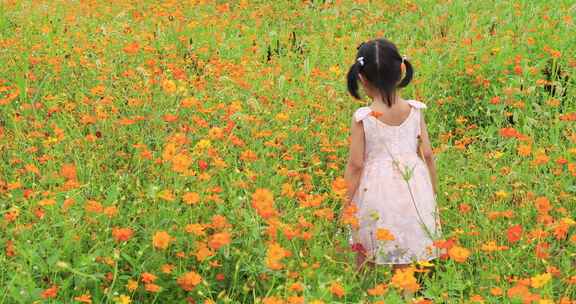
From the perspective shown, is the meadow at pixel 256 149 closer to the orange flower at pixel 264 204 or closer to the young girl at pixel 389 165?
the orange flower at pixel 264 204

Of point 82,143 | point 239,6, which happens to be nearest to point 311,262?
point 82,143

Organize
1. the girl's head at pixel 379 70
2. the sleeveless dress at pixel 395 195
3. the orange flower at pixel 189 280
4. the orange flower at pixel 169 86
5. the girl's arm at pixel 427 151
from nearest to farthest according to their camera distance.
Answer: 1. the orange flower at pixel 189 280
2. the sleeveless dress at pixel 395 195
3. the girl's head at pixel 379 70
4. the girl's arm at pixel 427 151
5. the orange flower at pixel 169 86

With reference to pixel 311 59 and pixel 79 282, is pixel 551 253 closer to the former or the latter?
pixel 79 282

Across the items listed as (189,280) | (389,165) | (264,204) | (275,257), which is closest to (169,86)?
(389,165)

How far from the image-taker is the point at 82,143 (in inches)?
150

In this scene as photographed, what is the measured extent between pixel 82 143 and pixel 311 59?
8.84 feet

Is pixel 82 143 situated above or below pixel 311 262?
above

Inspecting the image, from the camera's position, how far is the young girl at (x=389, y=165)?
10.8ft

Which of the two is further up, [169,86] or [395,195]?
[169,86]

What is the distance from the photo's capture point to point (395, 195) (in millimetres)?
3332

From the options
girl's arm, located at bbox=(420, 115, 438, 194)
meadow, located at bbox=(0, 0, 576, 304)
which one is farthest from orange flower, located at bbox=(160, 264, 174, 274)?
girl's arm, located at bbox=(420, 115, 438, 194)

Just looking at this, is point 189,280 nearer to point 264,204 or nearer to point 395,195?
point 264,204

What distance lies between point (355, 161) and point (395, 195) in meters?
0.27

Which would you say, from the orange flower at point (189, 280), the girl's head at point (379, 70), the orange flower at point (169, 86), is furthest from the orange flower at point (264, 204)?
the orange flower at point (169, 86)
